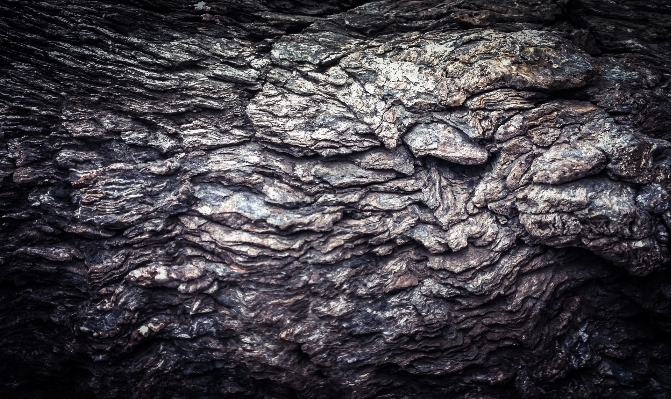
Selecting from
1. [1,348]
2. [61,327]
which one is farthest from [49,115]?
[1,348]

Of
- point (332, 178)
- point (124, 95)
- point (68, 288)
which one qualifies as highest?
point (124, 95)

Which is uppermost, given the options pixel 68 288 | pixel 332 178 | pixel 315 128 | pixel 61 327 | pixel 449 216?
pixel 315 128

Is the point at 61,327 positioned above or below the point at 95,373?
→ above

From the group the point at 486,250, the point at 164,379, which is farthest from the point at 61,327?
the point at 486,250

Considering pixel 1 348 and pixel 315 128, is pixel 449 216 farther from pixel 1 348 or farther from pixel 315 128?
pixel 1 348

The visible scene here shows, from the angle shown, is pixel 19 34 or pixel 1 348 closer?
pixel 19 34

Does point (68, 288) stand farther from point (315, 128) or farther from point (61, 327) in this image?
point (315, 128)
